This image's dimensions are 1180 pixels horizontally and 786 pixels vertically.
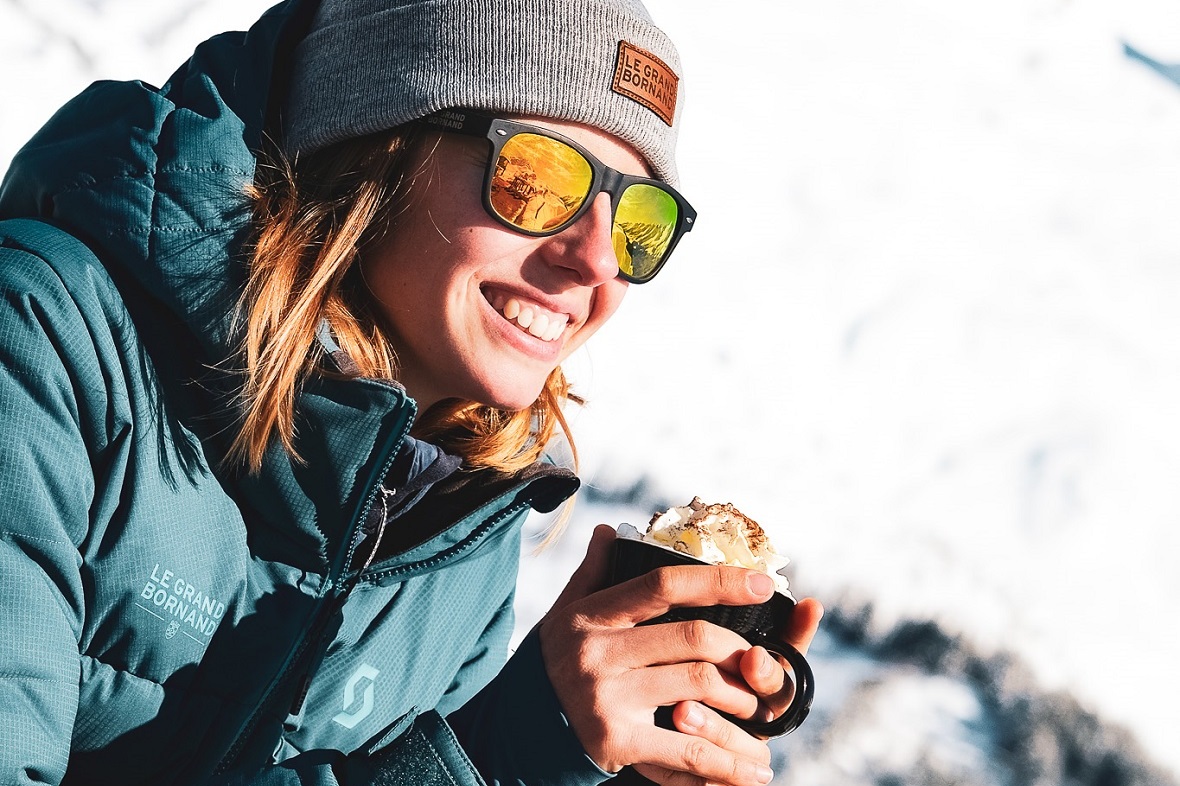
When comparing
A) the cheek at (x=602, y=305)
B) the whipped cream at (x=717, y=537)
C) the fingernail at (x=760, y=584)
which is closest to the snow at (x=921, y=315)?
the cheek at (x=602, y=305)

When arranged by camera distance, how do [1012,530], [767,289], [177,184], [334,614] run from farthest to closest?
1. [767,289]
2. [1012,530]
3. [334,614]
4. [177,184]

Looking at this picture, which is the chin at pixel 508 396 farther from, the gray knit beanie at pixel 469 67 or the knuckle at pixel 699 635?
the knuckle at pixel 699 635

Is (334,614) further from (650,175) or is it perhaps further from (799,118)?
(799,118)

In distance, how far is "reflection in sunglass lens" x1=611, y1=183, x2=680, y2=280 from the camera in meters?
1.77

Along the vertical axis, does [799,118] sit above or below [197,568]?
above

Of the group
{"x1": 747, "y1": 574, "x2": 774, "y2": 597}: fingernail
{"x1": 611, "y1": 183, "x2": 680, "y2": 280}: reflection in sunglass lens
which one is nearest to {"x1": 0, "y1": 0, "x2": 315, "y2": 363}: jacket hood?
{"x1": 611, "y1": 183, "x2": 680, "y2": 280}: reflection in sunglass lens

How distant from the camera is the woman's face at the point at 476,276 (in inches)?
65.5

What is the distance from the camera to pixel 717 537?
55.0 inches

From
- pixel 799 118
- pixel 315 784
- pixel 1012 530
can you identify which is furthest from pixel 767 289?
pixel 315 784

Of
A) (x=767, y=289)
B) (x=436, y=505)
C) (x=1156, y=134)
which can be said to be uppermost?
(x=1156, y=134)

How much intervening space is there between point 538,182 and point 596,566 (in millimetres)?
615

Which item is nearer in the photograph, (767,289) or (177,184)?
(177,184)

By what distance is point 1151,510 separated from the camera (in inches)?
121

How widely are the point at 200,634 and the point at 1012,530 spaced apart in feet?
7.74
